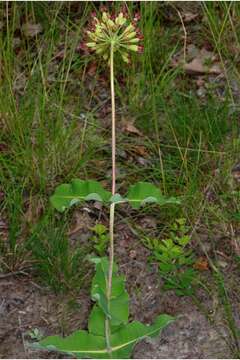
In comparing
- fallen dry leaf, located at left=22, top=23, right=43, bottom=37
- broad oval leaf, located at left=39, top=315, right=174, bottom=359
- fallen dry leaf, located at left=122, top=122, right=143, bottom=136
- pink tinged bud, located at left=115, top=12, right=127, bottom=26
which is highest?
pink tinged bud, located at left=115, top=12, right=127, bottom=26

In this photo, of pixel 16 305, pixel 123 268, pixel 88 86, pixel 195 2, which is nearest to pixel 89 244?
pixel 123 268

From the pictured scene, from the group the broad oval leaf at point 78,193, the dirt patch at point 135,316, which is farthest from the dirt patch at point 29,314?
the broad oval leaf at point 78,193

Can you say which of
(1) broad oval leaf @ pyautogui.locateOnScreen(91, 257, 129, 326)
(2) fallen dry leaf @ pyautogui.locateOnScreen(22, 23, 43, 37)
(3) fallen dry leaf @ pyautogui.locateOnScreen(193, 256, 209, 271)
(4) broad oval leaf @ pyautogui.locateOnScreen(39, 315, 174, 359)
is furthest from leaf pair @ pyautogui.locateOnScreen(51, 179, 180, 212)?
(2) fallen dry leaf @ pyautogui.locateOnScreen(22, 23, 43, 37)

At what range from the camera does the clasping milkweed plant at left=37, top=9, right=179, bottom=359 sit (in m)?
2.06

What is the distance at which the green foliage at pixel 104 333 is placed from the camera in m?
2.05

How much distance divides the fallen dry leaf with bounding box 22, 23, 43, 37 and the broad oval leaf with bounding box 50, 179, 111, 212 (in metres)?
1.39

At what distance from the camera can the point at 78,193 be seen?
7.36 ft

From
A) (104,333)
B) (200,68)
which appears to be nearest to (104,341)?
(104,333)

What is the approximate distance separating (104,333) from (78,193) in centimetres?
47

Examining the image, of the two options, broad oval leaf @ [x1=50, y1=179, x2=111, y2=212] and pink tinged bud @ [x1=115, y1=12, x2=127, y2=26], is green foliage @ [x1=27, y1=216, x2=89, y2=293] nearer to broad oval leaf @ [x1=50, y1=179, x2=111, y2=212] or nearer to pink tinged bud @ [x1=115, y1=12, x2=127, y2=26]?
broad oval leaf @ [x1=50, y1=179, x2=111, y2=212]

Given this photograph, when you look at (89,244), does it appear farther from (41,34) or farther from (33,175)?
(41,34)

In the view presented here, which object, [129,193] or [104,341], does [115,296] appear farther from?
[129,193]

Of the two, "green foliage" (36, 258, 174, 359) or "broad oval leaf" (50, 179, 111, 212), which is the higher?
"broad oval leaf" (50, 179, 111, 212)

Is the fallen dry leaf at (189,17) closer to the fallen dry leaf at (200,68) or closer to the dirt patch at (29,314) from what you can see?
the fallen dry leaf at (200,68)
